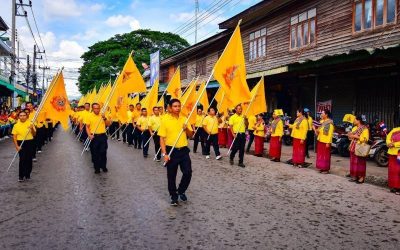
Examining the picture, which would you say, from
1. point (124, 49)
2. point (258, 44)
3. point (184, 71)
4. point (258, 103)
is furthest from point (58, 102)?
point (124, 49)

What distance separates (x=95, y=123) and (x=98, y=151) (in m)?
0.72

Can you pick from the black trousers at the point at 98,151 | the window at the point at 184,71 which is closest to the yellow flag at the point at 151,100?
the black trousers at the point at 98,151

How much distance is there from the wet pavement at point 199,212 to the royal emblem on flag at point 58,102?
1.67 m

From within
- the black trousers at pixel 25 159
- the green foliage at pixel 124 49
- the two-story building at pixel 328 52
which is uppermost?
the green foliage at pixel 124 49

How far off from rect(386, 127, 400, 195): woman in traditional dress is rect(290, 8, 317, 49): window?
29.8ft

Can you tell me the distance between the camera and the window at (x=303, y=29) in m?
16.0

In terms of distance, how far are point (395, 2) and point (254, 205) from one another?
954 cm

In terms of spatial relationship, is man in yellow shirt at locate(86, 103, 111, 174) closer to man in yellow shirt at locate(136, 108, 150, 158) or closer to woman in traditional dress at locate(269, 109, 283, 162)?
man in yellow shirt at locate(136, 108, 150, 158)

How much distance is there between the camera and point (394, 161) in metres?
7.71

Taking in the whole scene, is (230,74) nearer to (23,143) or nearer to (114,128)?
(23,143)

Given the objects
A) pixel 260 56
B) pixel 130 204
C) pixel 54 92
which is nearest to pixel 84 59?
pixel 260 56

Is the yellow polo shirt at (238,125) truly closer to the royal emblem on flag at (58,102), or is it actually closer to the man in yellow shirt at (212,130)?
the man in yellow shirt at (212,130)

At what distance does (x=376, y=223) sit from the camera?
5.40m

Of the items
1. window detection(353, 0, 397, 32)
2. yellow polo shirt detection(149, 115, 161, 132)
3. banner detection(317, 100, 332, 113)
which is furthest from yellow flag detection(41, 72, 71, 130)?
banner detection(317, 100, 332, 113)
